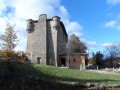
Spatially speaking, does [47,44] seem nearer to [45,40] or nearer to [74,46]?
[45,40]

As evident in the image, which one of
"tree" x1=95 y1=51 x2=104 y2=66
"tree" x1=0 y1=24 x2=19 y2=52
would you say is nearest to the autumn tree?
"tree" x1=0 y1=24 x2=19 y2=52

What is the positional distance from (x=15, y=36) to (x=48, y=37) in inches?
1027

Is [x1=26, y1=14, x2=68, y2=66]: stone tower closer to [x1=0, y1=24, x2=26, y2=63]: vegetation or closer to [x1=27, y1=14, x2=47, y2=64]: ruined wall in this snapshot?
[x1=27, y1=14, x2=47, y2=64]: ruined wall

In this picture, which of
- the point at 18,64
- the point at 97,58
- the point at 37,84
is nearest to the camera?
the point at 37,84

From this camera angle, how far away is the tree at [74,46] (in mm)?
Answer: 73000

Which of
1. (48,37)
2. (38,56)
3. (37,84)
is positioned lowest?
(37,84)

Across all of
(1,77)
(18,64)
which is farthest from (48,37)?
(1,77)

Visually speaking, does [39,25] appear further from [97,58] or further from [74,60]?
[97,58]

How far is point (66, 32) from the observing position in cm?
8288

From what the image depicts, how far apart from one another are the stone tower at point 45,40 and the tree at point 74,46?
6.91ft

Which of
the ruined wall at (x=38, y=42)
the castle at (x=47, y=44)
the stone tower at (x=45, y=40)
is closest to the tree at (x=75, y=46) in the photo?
the castle at (x=47, y=44)

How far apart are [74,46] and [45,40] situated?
8.28 metres

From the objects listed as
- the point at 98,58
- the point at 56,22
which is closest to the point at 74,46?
the point at 56,22

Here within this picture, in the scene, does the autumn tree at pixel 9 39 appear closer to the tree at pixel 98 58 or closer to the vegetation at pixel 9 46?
the vegetation at pixel 9 46
